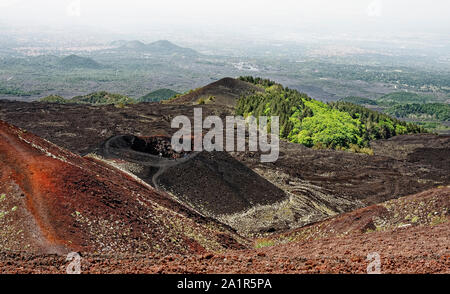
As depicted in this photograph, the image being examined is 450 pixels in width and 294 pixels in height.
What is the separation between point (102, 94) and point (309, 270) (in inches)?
3608

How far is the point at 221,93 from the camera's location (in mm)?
71188

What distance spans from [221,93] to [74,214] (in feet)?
200

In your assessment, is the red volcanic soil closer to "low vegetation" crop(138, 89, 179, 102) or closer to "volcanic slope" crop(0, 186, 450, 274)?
"volcanic slope" crop(0, 186, 450, 274)

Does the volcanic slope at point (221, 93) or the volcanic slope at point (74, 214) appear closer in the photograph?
the volcanic slope at point (74, 214)

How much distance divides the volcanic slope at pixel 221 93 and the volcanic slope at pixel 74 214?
164ft

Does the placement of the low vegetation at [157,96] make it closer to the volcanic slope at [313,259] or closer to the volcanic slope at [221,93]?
the volcanic slope at [221,93]

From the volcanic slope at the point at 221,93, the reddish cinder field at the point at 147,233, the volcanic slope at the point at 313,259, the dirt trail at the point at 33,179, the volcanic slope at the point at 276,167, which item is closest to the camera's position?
the volcanic slope at the point at 313,259

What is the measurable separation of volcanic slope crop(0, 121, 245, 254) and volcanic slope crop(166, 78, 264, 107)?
164ft

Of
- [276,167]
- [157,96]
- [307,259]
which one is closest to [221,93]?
[276,167]

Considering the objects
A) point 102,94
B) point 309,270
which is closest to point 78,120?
point 309,270

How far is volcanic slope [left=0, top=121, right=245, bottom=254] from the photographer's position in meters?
10.3

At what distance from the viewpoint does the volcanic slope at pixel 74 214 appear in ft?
33.7

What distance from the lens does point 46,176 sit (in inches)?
492

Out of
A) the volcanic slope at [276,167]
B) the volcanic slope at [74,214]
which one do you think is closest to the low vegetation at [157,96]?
the volcanic slope at [276,167]
